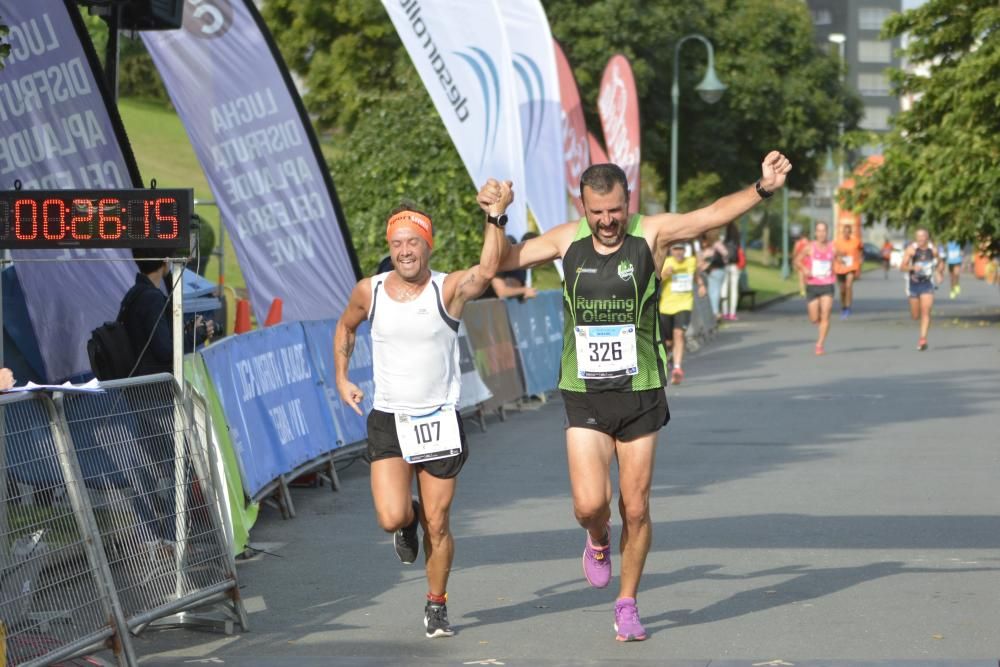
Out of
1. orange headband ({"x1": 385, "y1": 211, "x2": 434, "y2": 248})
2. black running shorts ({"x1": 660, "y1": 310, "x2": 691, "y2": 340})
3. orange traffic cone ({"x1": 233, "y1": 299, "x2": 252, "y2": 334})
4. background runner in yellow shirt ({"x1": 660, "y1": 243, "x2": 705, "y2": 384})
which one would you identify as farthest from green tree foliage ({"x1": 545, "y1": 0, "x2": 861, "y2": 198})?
orange headband ({"x1": 385, "y1": 211, "x2": 434, "y2": 248})

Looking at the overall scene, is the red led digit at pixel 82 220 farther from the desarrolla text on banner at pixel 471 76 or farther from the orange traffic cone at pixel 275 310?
the desarrolla text on banner at pixel 471 76

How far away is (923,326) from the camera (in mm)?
25656

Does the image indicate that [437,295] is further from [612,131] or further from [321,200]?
[612,131]

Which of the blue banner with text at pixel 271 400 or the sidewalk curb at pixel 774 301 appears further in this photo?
the sidewalk curb at pixel 774 301

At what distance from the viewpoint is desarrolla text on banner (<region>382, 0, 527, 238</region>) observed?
1775 centimetres

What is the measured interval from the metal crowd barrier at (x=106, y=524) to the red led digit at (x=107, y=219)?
714 mm

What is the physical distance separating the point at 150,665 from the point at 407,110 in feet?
79.2

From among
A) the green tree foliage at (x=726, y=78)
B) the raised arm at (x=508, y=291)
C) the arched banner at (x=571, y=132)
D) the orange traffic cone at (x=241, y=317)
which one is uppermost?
the green tree foliage at (x=726, y=78)

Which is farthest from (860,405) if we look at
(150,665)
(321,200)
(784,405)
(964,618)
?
(150,665)

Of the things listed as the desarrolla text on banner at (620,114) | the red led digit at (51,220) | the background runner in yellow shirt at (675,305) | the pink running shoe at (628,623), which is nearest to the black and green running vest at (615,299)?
the pink running shoe at (628,623)

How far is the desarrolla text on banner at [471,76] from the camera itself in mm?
17750

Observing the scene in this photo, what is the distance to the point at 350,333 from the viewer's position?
780 cm

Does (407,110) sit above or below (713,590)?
above

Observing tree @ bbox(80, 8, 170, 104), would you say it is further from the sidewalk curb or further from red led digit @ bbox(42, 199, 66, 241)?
red led digit @ bbox(42, 199, 66, 241)
